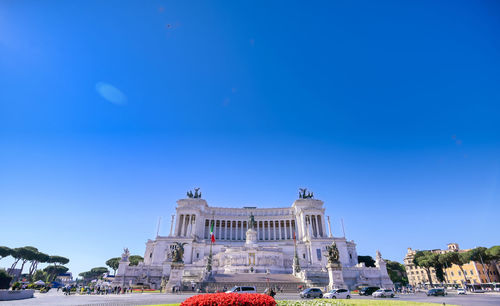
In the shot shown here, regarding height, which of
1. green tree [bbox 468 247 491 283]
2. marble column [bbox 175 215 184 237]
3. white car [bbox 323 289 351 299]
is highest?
marble column [bbox 175 215 184 237]

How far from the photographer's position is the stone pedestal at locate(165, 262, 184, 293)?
33.8 metres

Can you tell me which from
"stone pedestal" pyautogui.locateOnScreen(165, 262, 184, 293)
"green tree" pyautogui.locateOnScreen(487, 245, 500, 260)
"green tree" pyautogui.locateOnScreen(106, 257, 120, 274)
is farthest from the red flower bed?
"green tree" pyautogui.locateOnScreen(106, 257, 120, 274)

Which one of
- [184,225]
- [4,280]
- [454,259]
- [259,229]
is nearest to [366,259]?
[454,259]

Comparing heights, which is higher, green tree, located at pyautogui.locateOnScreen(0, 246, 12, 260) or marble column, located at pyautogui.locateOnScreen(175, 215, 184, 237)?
marble column, located at pyautogui.locateOnScreen(175, 215, 184, 237)

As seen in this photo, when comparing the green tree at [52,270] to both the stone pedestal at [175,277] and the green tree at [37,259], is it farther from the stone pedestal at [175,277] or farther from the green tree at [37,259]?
the stone pedestal at [175,277]

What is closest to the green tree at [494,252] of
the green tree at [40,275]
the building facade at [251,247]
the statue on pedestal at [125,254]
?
the building facade at [251,247]

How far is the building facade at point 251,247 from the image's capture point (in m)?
50.8

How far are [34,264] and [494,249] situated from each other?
421 feet

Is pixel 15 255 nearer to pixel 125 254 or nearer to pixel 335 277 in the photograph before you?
pixel 125 254

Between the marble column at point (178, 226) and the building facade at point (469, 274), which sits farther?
the marble column at point (178, 226)

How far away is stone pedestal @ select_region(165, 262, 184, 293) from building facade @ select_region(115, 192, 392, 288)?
3858mm

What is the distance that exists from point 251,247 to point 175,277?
1020 inches

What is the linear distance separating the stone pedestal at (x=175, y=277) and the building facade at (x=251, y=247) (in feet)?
12.7

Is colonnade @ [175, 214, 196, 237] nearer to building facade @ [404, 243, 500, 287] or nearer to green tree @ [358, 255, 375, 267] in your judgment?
green tree @ [358, 255, 375, 267]
